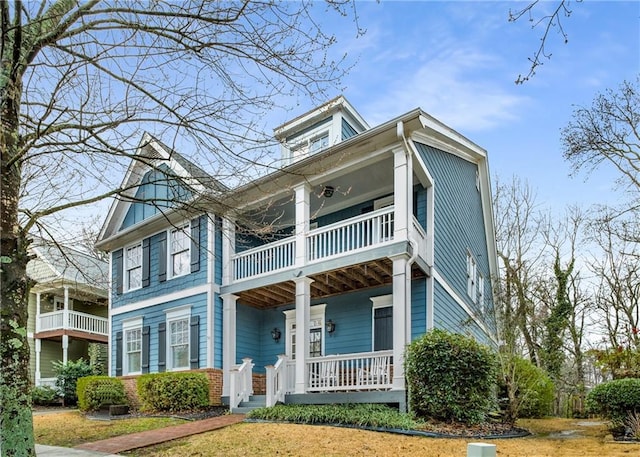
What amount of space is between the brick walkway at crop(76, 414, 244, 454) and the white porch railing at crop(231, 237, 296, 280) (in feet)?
12.3

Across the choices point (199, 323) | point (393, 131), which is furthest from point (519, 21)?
point (199, 323)

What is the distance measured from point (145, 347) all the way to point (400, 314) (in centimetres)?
948

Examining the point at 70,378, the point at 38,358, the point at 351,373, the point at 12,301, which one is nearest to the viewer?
the point at 12,301

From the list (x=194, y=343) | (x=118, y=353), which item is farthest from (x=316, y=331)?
(x=118, y=353)

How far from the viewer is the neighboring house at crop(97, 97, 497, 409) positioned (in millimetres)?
11172

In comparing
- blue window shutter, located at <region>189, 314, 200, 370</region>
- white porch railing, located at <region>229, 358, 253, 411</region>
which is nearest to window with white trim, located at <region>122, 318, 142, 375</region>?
blue window shutter, located at <region>189, 314, 200, 370</region>

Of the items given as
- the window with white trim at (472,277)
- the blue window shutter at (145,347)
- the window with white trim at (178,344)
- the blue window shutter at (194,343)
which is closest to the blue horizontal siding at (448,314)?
the window with white trim at (472,277)

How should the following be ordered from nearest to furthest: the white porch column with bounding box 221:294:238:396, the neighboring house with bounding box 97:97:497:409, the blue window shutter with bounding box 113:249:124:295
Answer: the neighboring house with bounding box 97:97:497:409, the white porch column with bounding box 221:294:238:396, the blue window shutter with bounding box 113:249:124:295

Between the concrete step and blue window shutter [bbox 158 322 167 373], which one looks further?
blue window shutter [bbox 158 322 167 373]

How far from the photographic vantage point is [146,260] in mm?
17281

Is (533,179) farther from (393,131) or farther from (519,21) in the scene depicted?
(519,21)

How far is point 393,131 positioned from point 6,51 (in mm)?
7164

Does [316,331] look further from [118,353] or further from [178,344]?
[118,353]

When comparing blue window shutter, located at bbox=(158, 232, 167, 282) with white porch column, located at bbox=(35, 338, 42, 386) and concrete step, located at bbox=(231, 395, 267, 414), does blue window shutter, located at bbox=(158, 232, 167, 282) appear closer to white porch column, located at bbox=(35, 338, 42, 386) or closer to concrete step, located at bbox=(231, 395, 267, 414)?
concrete step, located at bbox=(231, 395, 267, 414)
